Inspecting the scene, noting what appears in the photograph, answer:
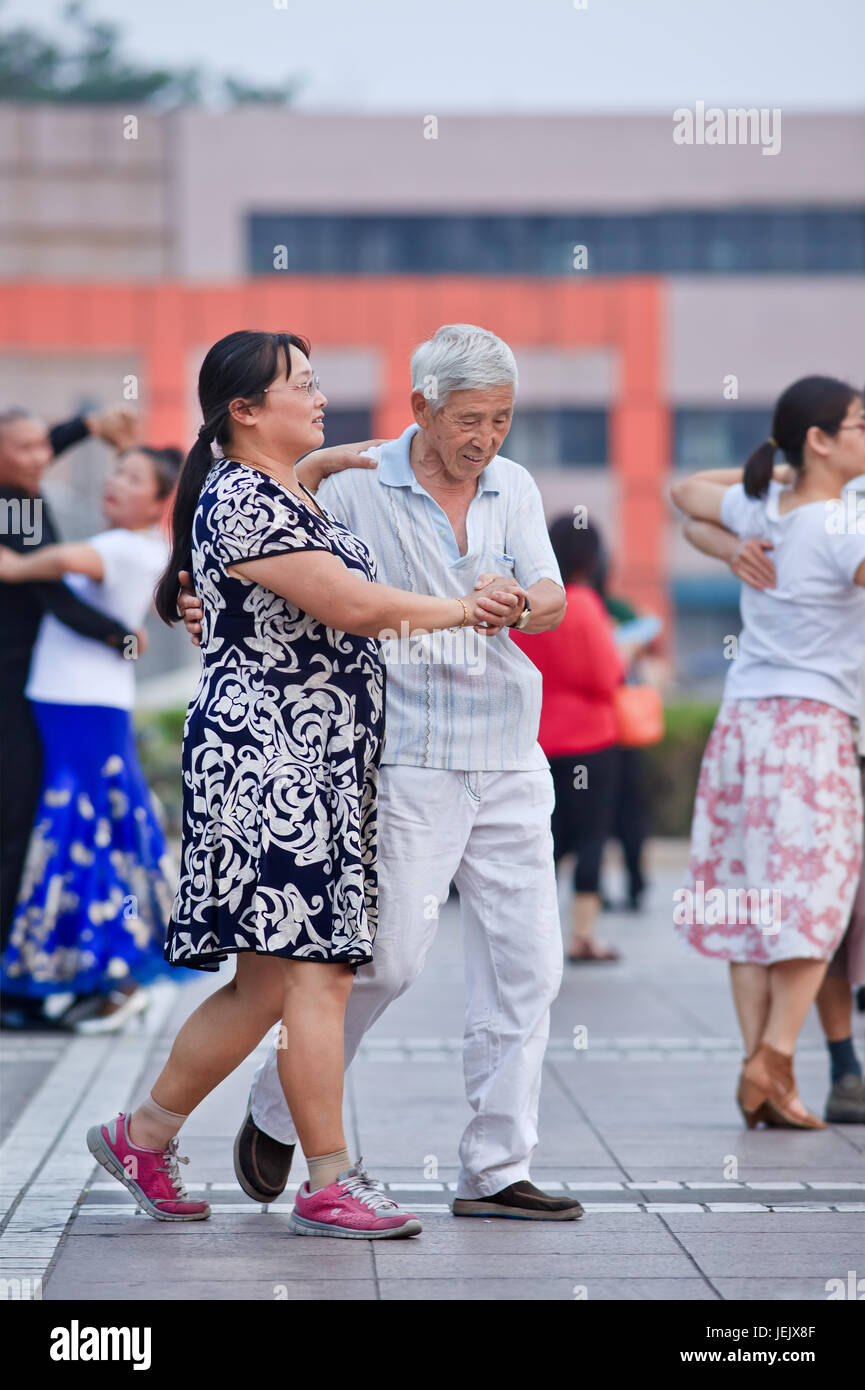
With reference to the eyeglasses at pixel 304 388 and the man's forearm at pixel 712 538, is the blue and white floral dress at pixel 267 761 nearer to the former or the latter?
the eyeglasses at pixel 304 388

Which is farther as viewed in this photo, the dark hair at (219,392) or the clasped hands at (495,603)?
the dark hair at (219,392)

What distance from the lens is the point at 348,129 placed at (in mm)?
44938

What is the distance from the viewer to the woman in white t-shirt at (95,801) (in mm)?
6875

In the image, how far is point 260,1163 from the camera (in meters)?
4.27

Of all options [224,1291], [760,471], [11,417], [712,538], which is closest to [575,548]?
[11,417]

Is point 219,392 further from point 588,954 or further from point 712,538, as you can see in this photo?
point 588,954

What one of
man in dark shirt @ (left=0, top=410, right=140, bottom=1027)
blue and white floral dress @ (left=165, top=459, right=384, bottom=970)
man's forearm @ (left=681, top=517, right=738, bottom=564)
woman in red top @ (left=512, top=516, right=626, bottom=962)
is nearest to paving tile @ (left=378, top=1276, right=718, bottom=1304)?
blue and white floral dress @ (left=165, top=459, right=384, bottom=970)

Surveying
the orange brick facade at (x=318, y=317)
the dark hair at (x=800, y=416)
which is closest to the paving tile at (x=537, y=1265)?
the dark hair at (x=800, y=416)

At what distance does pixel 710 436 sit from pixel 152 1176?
1610 inches

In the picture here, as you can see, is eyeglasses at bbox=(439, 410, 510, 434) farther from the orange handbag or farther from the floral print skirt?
the orange handbag

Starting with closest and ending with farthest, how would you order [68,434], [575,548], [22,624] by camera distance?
[22,624] < [68,434] < [575,548]

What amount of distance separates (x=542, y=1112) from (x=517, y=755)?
1.66m

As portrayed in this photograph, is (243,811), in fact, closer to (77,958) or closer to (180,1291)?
(180,1291)
